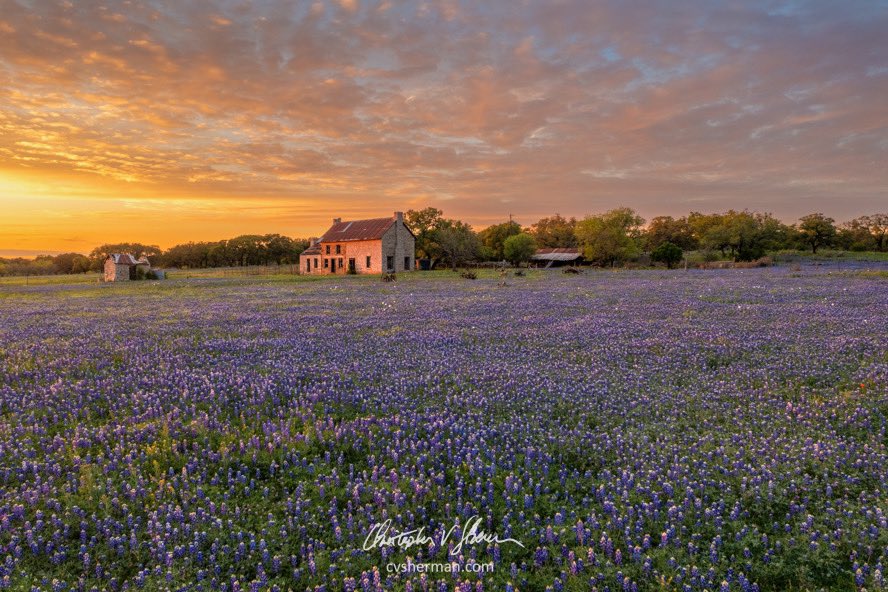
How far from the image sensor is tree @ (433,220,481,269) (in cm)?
7906

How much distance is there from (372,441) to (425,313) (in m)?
12.0

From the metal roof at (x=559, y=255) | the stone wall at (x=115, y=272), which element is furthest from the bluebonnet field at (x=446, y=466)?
the metal roof at (x=559, y=255)

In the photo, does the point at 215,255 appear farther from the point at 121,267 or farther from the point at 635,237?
the point at 635,237

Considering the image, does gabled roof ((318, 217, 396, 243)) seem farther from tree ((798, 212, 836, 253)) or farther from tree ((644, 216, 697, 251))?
tree ((798, 212, 836, 253))

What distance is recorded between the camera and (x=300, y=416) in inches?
241

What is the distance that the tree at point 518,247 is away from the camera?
294 ft

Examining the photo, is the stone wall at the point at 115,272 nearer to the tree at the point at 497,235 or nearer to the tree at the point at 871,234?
the tree at the point at 497,235

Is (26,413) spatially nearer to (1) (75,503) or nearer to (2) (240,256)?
(1) (75,503)

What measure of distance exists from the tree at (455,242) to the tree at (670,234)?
2009 inches

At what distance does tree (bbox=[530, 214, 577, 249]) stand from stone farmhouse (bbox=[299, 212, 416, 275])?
168ft

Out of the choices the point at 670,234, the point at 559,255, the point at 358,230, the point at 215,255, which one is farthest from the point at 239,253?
the point at 670,234

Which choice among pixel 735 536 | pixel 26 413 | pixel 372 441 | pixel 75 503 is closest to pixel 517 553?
pixel 735 536

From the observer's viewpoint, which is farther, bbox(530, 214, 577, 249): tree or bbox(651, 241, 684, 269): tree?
bbox(530, 214, 577, 249): tree

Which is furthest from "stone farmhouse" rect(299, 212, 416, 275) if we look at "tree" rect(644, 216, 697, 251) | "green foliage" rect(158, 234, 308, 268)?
"tree" rect(644, 216, 697, 251)
